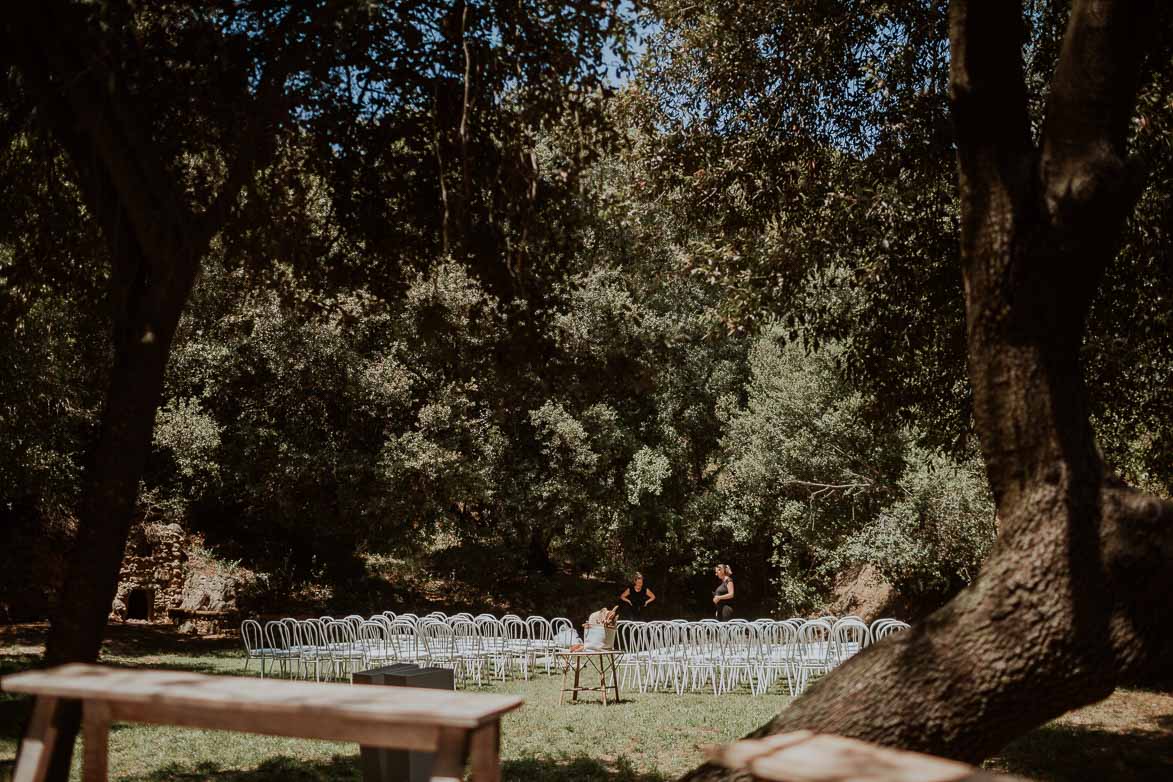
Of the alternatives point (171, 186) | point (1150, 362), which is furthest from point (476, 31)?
point (1150, 362)

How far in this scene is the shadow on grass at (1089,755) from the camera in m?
8.12

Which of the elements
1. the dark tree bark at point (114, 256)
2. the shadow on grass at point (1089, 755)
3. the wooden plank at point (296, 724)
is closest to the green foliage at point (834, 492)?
the shadow on grass at point (1089, 755)

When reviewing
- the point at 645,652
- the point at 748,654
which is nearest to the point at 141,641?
the point at 645,652

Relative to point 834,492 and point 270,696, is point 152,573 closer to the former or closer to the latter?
point 834,492

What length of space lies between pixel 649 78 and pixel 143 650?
512 inches

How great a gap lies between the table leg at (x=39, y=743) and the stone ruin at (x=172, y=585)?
16.7 metres

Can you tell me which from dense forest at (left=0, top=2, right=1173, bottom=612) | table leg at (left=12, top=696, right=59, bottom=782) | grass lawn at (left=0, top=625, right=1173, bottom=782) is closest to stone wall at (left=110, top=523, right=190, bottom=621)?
dense forest at (left=0, top=2, right=1173, bottom=612)

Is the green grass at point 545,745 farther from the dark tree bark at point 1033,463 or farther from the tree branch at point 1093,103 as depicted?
the tree branch at point 1093,103

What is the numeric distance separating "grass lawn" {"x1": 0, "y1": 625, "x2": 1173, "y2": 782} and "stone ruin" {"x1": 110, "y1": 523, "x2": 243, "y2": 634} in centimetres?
923

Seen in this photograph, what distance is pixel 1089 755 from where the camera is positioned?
29.1 ft

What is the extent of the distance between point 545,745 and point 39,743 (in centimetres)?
557

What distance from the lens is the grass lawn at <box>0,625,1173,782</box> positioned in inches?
303

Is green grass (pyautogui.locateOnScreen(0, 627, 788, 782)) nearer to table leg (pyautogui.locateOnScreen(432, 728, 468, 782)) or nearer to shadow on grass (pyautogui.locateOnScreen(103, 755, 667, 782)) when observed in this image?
shadow on grass (pyautogui.locateOnScreen(103, 755, 667, 782))

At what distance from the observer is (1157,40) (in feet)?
23.4
